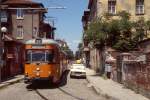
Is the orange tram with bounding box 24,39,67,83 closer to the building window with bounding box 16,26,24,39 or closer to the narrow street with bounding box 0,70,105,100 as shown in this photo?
the narrow street with bounding box 0,70,105,100

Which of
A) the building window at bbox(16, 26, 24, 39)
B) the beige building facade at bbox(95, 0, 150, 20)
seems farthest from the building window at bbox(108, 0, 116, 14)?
the building window at bbox(16, 26, 24, 39)

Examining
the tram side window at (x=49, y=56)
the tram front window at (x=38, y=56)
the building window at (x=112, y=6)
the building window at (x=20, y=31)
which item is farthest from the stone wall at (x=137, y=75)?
the building window at (x=20, y=31)

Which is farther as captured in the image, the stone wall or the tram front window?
the tram front window

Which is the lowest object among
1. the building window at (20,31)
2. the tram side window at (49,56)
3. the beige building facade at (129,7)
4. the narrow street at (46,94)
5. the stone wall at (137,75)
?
the narrow street at (46,94)

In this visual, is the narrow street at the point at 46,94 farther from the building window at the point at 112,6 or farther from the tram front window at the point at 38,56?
the building window at the point at 112,6

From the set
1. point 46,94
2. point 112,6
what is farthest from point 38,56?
point 112,6

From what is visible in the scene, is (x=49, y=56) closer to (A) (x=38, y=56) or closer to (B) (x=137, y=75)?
(A) (x=38, y=56)

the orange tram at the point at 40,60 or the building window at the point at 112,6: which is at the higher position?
the building window at the point at 112,6

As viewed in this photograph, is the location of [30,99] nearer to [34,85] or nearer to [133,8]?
[34,85]

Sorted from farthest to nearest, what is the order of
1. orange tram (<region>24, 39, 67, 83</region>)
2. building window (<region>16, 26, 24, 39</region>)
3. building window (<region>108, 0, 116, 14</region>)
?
building window (<region>16, 26, 24, 39</region>)
building window (<region>108, 0, 116, 14</region>)
orange tram (<region>24, 39, 67, 83</region>)

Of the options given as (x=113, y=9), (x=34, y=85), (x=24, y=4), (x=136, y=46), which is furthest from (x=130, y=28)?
(x=24, y=4)

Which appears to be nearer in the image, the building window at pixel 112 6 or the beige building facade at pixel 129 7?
the beige building facade at pixel 129 7

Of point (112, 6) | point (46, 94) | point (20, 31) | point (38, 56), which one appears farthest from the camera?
point (20, 31)

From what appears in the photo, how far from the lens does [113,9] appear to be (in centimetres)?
5178
